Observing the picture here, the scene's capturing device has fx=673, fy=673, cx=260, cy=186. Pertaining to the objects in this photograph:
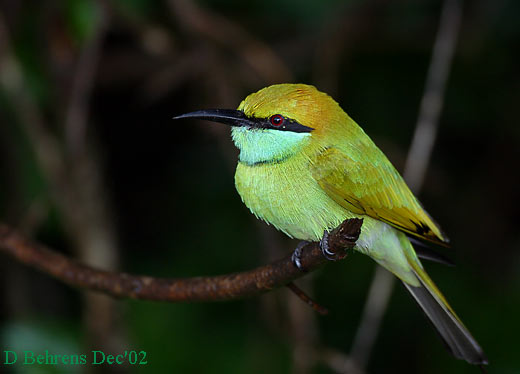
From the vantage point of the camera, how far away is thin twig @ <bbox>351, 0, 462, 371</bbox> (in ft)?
8.75

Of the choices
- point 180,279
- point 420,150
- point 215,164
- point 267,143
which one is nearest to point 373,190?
point 267,143

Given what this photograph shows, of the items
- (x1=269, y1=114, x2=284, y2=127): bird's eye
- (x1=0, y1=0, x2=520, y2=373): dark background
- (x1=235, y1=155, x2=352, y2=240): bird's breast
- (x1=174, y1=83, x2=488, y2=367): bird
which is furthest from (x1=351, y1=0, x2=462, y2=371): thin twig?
(x1=269, y1=114, x2=284, y2=127): bird's eye

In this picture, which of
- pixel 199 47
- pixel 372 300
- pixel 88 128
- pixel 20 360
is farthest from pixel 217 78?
pixel 20 360

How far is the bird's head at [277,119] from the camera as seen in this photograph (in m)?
1.88

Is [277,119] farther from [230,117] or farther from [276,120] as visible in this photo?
[230,117]

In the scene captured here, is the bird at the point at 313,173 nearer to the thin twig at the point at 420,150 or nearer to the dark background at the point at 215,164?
the thin twig at the point at 420,150

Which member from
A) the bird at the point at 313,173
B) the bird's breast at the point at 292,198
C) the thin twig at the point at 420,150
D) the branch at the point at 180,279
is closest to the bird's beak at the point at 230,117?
the bird at the point at 313,173

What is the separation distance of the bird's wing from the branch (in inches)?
8.4

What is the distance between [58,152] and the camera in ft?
9.83

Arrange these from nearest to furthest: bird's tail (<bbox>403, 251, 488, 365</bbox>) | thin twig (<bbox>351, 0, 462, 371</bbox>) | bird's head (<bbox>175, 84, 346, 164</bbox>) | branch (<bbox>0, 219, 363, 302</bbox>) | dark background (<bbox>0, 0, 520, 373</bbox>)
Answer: branch (<bbox>0, 219, 363, 302</bbox>), bird's head (<bbox>175, 84, 346, 164</bbox>), bird's tail (<bbox>403, 251, 488, 365</bbox>), thin twig (<bbox>351, 0, 462, 371</bbox>), dark background (<bbox>0, 0, 520, 373</bbox>)

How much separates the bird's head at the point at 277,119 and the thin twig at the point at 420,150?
792mm

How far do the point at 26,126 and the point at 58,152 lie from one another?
190 millimetres

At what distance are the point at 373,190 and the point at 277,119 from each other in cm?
37

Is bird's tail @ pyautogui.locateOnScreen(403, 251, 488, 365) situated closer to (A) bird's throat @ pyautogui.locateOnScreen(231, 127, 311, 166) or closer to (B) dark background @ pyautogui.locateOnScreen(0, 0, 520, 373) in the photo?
(A) bird's throat @ pyautogui.locateOnScreen(231, 127, 311, 166)
